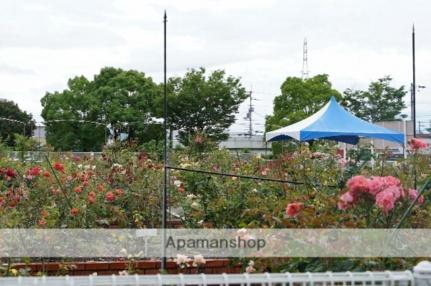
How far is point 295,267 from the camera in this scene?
11.0 feet

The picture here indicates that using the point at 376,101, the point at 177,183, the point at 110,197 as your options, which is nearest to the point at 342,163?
the point at 177,183

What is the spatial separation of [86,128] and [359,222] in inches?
1301

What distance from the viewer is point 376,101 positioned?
34531 mm

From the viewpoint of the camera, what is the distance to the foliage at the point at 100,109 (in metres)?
34.4

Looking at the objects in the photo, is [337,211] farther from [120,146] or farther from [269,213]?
[120,146]

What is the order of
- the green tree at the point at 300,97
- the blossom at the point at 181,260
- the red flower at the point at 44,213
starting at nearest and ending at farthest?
the blossom at the point at 181,260 → the red flower at the point at 44,213 → the green tree at the point at 300,97

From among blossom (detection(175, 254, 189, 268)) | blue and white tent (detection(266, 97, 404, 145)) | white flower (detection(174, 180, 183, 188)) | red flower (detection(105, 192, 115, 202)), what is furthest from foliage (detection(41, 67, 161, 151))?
blossom (detection(175, 254, 189, 268))

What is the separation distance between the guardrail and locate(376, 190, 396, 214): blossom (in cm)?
85

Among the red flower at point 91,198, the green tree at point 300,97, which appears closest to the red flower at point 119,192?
the red flower at point 91,198

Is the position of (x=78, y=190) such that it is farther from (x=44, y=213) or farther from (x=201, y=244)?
(x=201, y=244)

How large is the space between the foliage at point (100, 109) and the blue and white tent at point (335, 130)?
23.8 metres

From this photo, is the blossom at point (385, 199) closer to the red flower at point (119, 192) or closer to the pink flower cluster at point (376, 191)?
the pink flower cluster at point (376, 191)

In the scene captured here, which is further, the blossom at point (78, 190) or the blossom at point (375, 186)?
the blossom at point (78, 190)

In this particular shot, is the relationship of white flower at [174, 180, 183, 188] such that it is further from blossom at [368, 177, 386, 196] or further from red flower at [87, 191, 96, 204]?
blossom at [368, 177, 386, 196]
